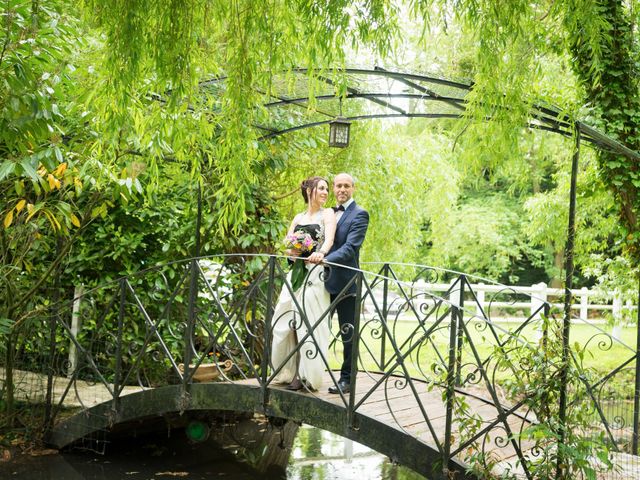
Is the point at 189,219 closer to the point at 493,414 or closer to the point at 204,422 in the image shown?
the point at 204,422

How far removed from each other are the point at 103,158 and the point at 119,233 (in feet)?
5.39

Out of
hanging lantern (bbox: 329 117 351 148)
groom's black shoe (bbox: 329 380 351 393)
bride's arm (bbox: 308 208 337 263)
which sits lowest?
groom's black shoe (bbox: 329 380 351 393)

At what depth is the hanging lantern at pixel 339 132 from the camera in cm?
726

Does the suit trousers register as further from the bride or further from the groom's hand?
the groom's hand

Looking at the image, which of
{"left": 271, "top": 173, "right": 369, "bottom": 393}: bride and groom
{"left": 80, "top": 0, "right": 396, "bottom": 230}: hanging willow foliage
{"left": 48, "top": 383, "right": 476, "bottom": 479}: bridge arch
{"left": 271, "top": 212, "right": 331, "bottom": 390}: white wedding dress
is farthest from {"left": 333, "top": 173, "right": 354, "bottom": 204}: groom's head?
{"left": 48, "top": 383, "right": 476, "bottom": 479}: bridge arch

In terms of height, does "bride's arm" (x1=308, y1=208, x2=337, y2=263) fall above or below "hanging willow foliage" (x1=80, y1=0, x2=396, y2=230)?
below

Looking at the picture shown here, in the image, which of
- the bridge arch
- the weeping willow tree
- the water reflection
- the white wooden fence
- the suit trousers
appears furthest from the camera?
the water reflection

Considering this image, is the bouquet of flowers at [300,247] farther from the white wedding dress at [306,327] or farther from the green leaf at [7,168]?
the green leaf at [7,168]

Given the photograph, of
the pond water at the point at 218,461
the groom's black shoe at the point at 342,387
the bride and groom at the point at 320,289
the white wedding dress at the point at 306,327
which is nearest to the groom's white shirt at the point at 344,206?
the bride and groom at the point at 320,289

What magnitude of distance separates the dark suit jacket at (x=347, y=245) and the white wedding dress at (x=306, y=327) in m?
0.11

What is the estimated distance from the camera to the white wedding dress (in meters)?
5.42

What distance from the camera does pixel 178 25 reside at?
482 centimetres

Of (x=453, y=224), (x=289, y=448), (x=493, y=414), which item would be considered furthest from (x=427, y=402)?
(x=453, y=224)

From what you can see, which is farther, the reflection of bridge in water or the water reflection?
the water reflection
